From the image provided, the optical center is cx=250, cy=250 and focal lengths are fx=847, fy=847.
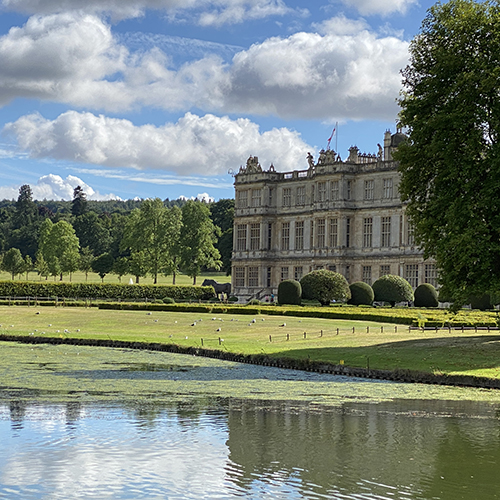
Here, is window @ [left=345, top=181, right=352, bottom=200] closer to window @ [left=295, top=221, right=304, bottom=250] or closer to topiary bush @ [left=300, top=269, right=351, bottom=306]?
window @ [left=295, top=221, right=304, bottom=250]

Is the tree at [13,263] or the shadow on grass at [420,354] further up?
the tree at [13,263]

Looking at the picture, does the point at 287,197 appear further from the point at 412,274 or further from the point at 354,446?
the point at 354,446

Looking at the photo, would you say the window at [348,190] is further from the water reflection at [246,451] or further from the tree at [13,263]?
the tree at [13,263]

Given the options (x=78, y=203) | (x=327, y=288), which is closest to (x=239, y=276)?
(x=327, y=288)

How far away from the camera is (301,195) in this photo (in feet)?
245

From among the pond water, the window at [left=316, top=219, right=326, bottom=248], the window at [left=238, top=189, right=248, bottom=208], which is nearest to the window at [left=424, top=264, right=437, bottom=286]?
the window at [left=316, top=219, right=326, bottom=248]

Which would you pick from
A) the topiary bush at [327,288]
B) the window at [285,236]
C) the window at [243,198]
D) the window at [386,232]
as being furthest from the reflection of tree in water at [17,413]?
the window at [243,198]

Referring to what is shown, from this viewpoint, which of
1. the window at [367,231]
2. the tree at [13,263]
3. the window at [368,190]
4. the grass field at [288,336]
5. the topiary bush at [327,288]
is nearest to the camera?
the grass field at [288,336]

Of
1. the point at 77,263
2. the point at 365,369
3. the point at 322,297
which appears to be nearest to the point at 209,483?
the point at 365,369

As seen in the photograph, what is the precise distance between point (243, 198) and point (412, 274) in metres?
19.8

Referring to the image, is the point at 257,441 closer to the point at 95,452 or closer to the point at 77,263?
the point at 95,452

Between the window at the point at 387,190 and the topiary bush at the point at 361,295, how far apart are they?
974cm

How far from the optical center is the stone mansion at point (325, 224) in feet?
220

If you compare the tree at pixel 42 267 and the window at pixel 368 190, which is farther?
the tree at pixel 42 267
